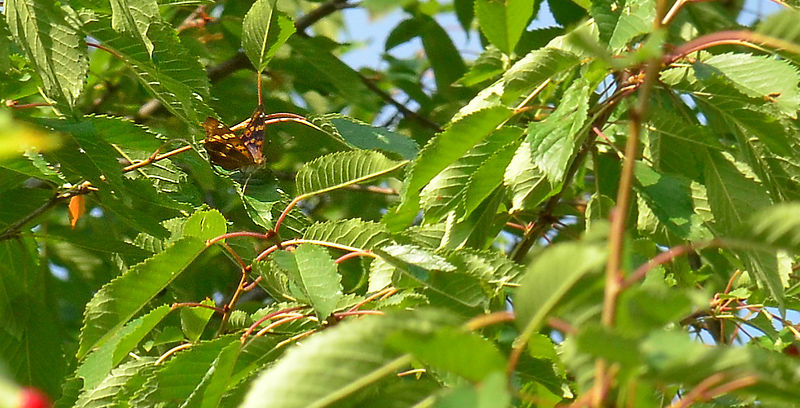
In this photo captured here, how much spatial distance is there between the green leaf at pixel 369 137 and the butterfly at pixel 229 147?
0.13 metres

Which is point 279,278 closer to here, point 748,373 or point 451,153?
point 451,153

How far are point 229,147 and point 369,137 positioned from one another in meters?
0.23

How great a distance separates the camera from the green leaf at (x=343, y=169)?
133 cm

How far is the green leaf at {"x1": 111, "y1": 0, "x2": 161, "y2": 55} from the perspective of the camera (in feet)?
4.25

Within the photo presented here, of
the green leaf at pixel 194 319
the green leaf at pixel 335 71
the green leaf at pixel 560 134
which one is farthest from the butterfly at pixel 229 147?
the green leaf at pixel 335 71

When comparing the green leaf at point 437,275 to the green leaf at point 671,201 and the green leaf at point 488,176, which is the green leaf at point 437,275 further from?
the green leaf at point 671,201

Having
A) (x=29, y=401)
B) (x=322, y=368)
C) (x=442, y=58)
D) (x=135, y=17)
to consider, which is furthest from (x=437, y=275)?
(x=442, y=58)

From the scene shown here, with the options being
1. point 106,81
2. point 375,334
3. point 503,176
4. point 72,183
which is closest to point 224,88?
point 106,81

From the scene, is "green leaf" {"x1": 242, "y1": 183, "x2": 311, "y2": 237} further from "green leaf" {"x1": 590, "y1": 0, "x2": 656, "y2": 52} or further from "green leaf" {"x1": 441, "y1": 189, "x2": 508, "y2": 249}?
"green leaf" {"x1": 590, "y1": 0, "x2": 656, "y2": 52}

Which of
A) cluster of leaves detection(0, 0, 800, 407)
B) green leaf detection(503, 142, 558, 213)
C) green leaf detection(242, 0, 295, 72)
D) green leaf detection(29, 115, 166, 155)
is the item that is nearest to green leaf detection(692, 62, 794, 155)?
cluster of leaves detection(0, 0, 800, 407)

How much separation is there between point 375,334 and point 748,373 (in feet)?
0.82

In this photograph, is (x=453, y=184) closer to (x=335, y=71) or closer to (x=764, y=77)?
(x=764, y=77)

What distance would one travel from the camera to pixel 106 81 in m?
2.32

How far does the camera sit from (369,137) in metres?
1.45
